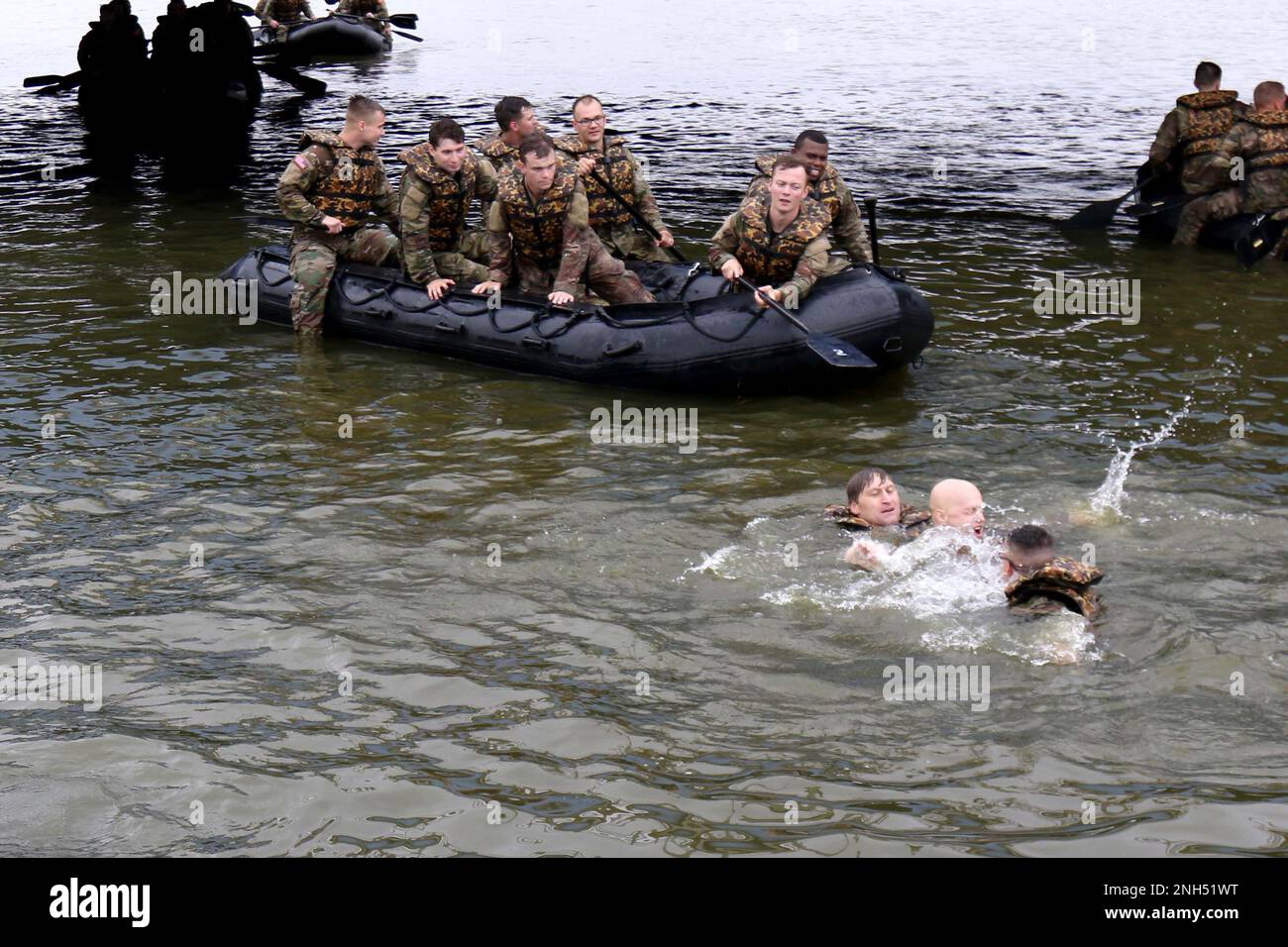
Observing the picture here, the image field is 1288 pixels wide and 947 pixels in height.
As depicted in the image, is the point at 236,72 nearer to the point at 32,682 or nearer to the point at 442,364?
the point at 442,364

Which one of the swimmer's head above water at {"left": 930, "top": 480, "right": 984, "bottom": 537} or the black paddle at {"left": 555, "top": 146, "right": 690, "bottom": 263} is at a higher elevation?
the black paddle at {"left": 555, "top": 146, "right": 690, "bottom": 263}

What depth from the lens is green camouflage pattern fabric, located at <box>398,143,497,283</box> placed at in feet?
39.8

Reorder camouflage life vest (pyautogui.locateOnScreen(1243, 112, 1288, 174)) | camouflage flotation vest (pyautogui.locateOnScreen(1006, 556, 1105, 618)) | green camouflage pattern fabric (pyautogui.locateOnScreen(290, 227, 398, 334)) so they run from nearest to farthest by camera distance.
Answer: camouflage flotation vest (pyautogui.locateOnScreen(1006, 556, 1105, 618)) < green camouflage pattern fabric (pyautogui.locateOnScreen(290, 227, 398, 334)) < camouflage life vest (pyautogui.locateOnScreen(1243, 112, 1288, 174))

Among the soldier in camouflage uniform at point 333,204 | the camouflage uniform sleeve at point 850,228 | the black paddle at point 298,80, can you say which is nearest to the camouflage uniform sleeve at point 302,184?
the soldier in camouflage uniform at point 333,204

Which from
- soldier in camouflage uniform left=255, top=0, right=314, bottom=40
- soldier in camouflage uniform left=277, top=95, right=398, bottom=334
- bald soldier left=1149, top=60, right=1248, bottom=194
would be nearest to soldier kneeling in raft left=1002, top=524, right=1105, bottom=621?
soldier in camouflage uniform left=277, top=95, right=398, bottom=334

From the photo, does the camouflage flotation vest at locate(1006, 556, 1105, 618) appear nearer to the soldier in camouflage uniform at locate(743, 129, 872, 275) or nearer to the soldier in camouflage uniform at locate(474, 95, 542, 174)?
the soldier in camouflage uniform at locate(743, 129, 872, 275)

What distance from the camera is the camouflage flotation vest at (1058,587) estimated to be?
7.11m

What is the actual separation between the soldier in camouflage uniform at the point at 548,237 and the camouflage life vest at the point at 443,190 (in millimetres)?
679

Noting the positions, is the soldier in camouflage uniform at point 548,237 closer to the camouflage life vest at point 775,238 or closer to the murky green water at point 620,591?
the murky green water at point 620,591

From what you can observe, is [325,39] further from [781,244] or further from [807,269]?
[807,269]

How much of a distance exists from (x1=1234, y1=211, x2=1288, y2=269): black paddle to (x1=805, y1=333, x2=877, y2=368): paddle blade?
5966mm

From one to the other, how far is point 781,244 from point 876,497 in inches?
127

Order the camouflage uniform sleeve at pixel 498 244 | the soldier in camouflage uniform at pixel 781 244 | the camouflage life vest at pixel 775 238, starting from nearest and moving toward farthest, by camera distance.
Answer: the soldier in camouflage uniform at pixel 781 244 < the camouflage life vest at pixel 775 238 < the camouflage uniform sleeve at pixel 498 244

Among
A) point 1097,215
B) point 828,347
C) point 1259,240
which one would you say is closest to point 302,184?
point 828,347
